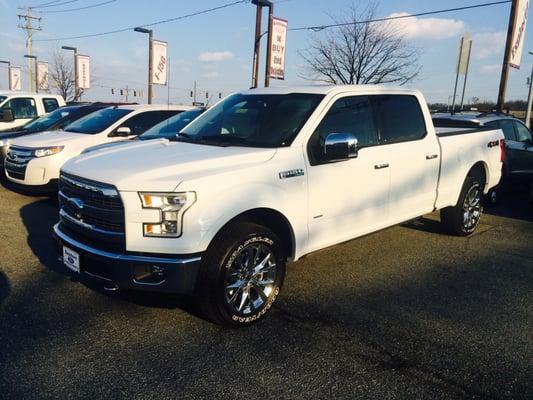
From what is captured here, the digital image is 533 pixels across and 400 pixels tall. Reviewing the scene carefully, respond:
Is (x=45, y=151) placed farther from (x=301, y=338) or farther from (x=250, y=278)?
(x=301, y=338)

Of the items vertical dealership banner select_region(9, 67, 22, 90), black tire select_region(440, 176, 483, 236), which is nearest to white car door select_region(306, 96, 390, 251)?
black tire select_region(440, 176, 483, 236)

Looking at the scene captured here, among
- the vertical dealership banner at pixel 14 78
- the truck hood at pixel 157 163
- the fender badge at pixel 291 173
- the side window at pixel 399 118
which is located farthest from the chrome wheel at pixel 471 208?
the vertical dealership banner at pixel 14 78

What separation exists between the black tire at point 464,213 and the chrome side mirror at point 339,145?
9.11ft

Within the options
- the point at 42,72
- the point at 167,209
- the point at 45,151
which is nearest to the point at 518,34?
the point at 45,151

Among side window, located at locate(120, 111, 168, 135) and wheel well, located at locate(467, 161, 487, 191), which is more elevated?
side window, located at locate(120, 111, 168, 135)

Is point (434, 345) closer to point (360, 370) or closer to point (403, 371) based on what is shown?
point (403, 371)

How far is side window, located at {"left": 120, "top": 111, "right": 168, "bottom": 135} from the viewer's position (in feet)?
29.1

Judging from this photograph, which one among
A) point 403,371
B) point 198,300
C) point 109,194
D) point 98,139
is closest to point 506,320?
point 403,371

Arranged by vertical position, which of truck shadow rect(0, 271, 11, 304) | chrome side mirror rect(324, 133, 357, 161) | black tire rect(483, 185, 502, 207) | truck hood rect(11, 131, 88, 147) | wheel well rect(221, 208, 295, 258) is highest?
chrome side mirror rect(324, 133, 357, 161)

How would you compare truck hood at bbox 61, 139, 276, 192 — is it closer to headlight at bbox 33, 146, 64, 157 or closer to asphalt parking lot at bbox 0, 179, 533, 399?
asphalt parking lot at bbox 0, 179, 533, 399

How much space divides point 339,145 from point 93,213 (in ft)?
6.66

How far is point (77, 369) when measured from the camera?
3.04 metres

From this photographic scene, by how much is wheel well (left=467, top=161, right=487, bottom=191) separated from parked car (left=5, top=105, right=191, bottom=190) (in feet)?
18.9

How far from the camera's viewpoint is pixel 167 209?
3227 mm
